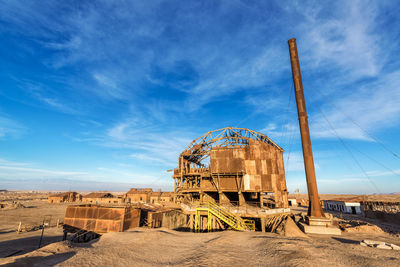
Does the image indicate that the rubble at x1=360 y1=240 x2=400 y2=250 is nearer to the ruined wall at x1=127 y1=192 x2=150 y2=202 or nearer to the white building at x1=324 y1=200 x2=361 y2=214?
the white building at x1=324 y1=200 x2=361 y2=214

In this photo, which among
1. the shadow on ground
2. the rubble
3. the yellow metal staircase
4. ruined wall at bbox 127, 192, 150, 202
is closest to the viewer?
the shadow on ground

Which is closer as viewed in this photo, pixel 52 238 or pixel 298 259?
pixel 298 259

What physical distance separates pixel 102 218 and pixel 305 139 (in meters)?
24.8

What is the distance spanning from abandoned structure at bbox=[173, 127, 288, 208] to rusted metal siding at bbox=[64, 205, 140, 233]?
12722 millimetres

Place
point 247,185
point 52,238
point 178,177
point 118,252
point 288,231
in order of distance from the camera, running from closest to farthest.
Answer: point 118,252
point 288,231
point 52,238
point 247,185
point 178,177

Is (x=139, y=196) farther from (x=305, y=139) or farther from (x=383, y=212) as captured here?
(x=383, y=212)

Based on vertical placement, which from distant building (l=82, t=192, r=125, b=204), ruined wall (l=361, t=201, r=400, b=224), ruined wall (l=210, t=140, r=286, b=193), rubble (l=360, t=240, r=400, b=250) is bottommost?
distant building (l=82, t=192, r=125, b=204)

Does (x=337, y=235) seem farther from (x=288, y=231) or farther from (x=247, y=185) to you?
(x=247, y=185)

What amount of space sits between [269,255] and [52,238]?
98.3 ft

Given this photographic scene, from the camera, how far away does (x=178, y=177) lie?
109 feet

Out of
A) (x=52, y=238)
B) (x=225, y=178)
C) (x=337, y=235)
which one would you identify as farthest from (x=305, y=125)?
(x=52, y=238)

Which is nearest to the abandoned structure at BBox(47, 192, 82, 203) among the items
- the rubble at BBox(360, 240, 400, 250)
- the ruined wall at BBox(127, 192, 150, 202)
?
the ruined wall at BBox(127, 192, 150, 202)

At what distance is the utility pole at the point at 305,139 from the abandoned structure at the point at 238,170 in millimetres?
9038

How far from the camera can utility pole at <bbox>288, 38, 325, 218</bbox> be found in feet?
62.5
